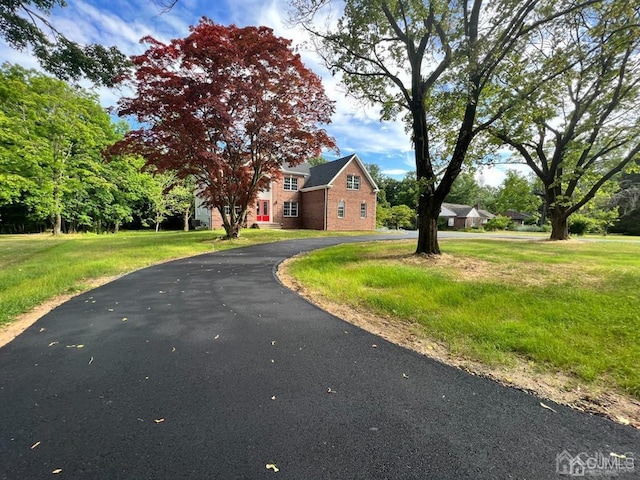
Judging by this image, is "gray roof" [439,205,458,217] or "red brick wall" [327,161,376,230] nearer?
"red brick wall" [327,161,376,230]

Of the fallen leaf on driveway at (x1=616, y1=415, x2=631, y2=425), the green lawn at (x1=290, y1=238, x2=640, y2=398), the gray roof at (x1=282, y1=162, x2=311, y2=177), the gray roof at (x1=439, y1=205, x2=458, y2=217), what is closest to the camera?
the fallen leaf on driveway at (x1=616, y1=415, x2=631, y2=425)

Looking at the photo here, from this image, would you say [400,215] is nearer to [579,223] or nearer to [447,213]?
[447,213]

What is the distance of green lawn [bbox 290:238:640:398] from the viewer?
3434 mm

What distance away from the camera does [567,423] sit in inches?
93.1

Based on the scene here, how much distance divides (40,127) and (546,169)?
32.2 meters

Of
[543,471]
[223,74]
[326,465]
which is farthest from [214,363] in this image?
[223,74]

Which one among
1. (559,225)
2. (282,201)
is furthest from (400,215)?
(559,225)

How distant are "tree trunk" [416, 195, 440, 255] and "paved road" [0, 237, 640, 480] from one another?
635cm

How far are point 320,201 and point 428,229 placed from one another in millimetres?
18617

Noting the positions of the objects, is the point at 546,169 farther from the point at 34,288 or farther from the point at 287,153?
the point at 34,288

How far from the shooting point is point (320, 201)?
27.7m

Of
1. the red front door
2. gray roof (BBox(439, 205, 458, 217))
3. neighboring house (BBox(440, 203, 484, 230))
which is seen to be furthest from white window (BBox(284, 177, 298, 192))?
neighboring house (BBox(440, 203, 484, 230))

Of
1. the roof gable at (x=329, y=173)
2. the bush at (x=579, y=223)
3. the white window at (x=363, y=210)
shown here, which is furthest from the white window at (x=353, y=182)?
the bush at (x=579, y=223)

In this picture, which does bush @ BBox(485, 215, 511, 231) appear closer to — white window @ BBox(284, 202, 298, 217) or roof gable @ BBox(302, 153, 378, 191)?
roof gable @ BBox(302, 153, 378, 191)
